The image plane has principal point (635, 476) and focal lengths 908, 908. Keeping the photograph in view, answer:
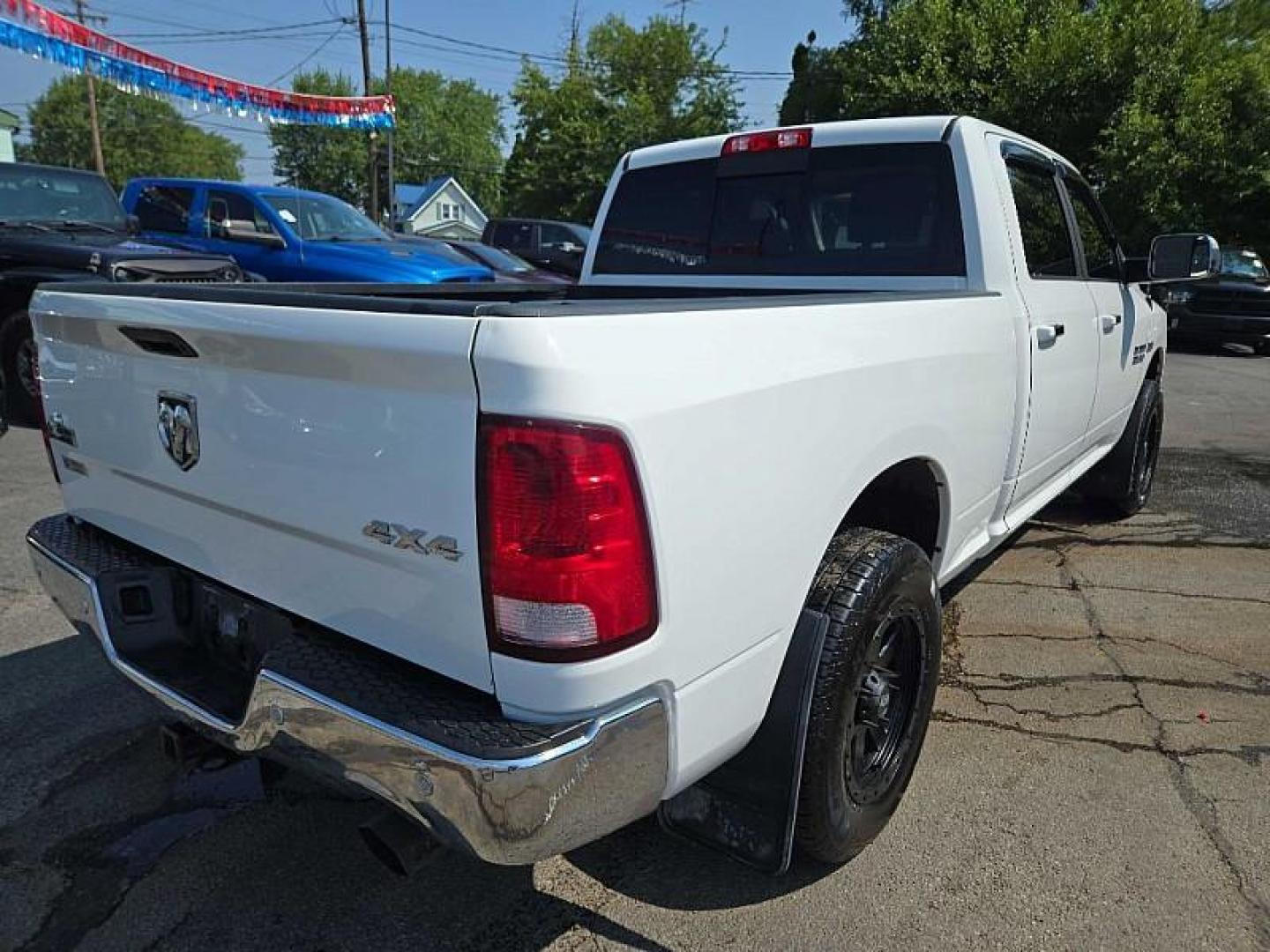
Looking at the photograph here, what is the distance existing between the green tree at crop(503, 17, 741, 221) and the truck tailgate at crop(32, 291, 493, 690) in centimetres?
3498

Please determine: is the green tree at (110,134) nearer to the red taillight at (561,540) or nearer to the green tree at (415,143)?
the green tree at (415,143)

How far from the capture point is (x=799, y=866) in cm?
239

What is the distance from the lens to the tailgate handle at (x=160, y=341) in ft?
6.40

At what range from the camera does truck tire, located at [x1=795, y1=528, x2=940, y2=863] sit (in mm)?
2078

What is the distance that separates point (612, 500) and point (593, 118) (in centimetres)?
3887

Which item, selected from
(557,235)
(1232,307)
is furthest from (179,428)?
(1232,307)

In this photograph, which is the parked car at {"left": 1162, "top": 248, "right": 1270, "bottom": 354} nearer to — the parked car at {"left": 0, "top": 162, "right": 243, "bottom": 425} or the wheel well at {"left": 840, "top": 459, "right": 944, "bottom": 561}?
the wheel well at {"left": 840, "top": 459, "right": 944, "bottom": 561}

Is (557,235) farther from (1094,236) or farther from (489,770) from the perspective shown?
(489,770)

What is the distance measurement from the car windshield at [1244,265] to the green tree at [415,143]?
62.8m

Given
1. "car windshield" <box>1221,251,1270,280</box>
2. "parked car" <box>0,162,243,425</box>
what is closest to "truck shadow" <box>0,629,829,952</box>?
"parked car" <box>0,162,243,425</box>

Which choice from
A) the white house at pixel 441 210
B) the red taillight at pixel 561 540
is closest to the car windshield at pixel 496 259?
the red taillight at pixel 561 540

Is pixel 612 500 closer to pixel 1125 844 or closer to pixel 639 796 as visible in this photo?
pixel 639 796

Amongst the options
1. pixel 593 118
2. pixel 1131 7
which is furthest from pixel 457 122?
pixel 1131 7

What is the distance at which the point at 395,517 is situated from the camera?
63.4 inches
